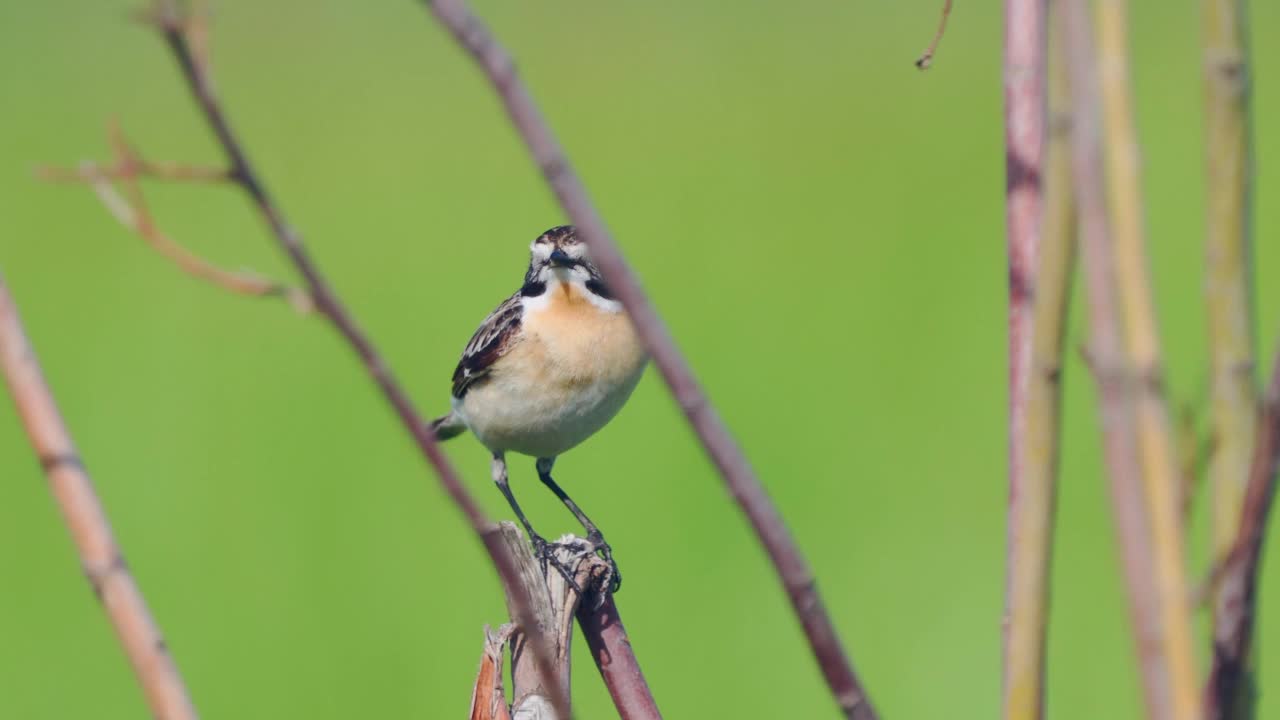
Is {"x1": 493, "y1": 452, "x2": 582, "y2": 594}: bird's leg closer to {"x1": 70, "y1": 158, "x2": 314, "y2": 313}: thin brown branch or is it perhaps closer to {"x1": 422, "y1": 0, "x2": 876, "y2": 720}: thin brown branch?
{"x1": 422, "y1": 0, "x2": 876, "y2": 720}: thin brown branch

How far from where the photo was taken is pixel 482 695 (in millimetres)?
2111

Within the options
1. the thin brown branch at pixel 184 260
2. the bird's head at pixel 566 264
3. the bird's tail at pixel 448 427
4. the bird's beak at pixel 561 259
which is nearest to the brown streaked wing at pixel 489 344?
the bird's head at pixel 566 264

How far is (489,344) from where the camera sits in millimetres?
4895

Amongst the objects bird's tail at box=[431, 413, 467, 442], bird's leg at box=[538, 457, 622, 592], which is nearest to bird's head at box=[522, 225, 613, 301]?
bird's leg at box=[538, 457, 622, 592]

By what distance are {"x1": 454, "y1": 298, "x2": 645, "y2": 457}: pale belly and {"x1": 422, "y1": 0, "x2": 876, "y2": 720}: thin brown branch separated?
3.45 meters

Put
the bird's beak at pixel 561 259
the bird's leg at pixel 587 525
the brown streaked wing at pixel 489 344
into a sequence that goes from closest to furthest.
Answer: the bird's leg at pixel 587 525 < the bird's beak at pixel 561 259 < the brown streaked wing at pixel 489 344

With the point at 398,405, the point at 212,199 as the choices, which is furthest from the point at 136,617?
the point at 212,199

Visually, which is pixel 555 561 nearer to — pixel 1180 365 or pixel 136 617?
pixel 136 617

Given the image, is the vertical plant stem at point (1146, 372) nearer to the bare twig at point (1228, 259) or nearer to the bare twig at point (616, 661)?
the bare twig at point (1228, 259)

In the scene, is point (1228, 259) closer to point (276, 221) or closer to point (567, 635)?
point (276, 221)

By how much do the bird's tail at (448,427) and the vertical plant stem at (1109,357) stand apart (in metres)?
4.58

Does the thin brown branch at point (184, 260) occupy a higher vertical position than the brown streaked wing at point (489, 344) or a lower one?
lower

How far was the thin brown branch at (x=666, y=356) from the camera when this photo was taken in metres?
0.95

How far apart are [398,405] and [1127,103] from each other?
488 millimetres
